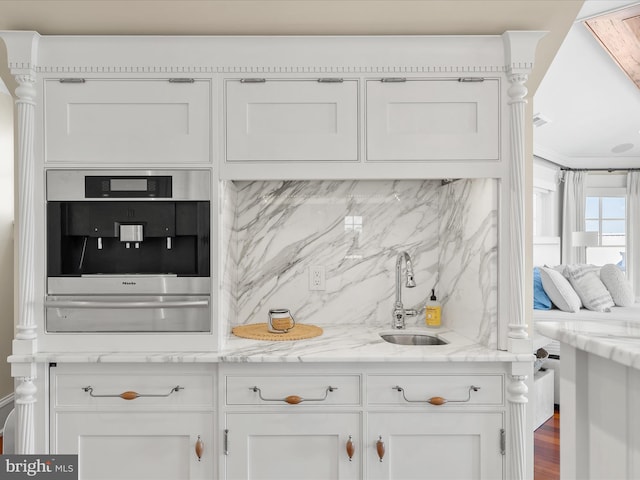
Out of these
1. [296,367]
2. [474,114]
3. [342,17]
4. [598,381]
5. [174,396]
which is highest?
[342,17]

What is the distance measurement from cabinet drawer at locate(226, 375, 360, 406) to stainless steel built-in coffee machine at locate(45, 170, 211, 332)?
28cm

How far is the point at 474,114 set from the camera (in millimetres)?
1812

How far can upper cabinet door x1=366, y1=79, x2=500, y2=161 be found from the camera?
1.80 meters

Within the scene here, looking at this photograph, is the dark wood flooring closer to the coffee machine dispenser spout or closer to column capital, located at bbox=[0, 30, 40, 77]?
the coffee machine dispenser spout

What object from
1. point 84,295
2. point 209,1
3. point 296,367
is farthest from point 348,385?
point 209,1

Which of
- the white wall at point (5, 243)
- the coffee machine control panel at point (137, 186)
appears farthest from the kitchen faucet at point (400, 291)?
the white wall at point (5, 243)

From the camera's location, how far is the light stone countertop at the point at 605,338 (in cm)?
86

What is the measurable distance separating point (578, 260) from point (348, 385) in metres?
6.03

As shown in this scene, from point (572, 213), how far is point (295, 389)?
6.10 meters

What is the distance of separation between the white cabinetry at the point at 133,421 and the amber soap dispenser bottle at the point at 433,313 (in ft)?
3.55

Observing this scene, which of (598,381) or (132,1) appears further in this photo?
(132,1)

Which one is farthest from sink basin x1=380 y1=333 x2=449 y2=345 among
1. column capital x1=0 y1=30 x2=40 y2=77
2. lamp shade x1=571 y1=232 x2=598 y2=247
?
lamp shade x1=571 y1=232 x2=598 y2=247

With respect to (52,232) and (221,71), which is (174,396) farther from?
(221,71)

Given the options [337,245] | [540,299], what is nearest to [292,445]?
[337,245]
